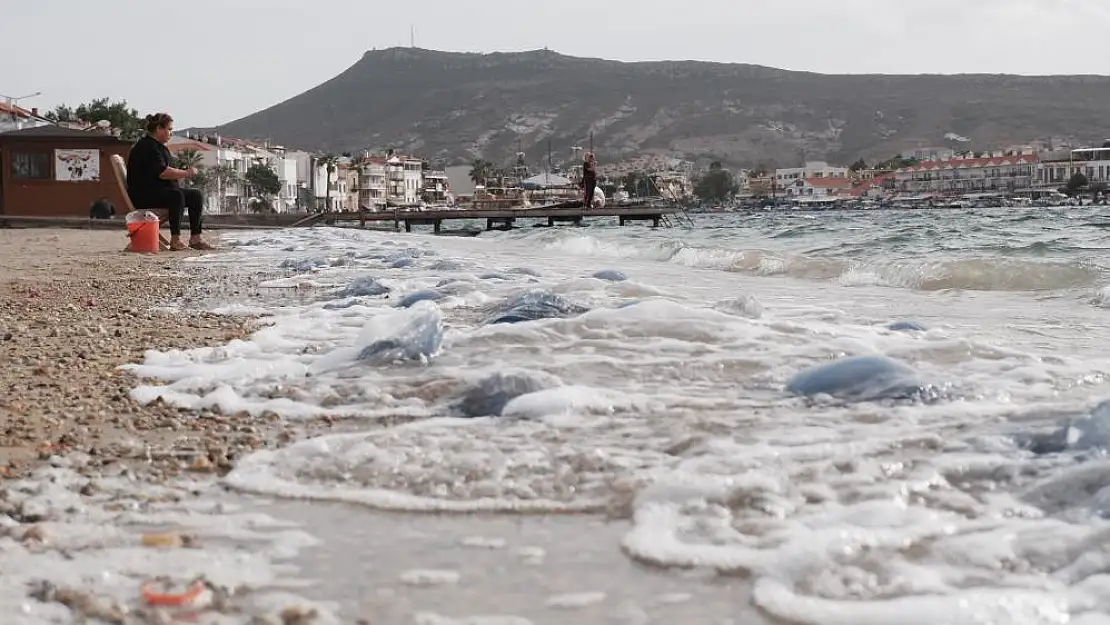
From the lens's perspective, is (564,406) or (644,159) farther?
(644,159)

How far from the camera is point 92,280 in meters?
8.53

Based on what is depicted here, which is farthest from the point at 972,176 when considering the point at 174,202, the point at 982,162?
the point at 174,202

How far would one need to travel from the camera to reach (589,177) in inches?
1366

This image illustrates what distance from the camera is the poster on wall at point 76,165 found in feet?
112

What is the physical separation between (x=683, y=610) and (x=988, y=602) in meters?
0.46

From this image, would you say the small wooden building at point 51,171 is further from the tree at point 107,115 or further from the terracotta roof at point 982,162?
the terracotta roof at point 982,162

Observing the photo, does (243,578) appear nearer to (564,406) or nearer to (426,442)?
(426,442)

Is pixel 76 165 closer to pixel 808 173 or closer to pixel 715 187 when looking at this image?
pixel 715 187

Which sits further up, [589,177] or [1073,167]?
[1073,167]

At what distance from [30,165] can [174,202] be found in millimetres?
25818

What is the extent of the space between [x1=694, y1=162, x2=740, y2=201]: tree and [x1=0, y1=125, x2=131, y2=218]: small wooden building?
411ft

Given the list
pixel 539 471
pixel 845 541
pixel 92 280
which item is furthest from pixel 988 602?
pixel 92 280

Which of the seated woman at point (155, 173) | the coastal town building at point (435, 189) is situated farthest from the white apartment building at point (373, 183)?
the seated woman at point (155, 173)

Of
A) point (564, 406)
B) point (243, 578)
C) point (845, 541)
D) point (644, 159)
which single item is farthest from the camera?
point (644, 159)
